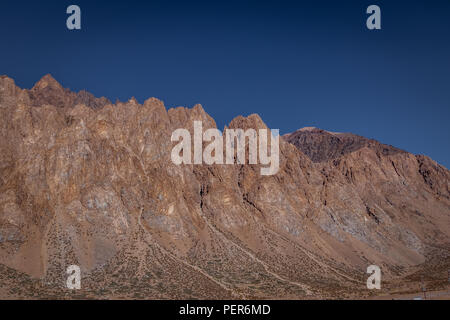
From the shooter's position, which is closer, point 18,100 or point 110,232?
point 110,232

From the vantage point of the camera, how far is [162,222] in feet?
469

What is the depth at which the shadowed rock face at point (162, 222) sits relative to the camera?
110000mm

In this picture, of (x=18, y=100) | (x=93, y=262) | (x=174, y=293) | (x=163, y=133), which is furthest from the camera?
(x=163, y=133)

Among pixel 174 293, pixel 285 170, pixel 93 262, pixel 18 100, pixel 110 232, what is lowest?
pixel 174 293

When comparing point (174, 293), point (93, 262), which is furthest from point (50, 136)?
point (174, 293)

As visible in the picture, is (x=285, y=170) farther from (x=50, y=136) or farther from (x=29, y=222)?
(x=29, y=222)

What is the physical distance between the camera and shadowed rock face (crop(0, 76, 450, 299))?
361 ft

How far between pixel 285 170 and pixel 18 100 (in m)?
104

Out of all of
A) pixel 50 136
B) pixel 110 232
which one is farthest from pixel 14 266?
pixel 50 136

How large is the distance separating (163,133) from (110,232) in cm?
5353
